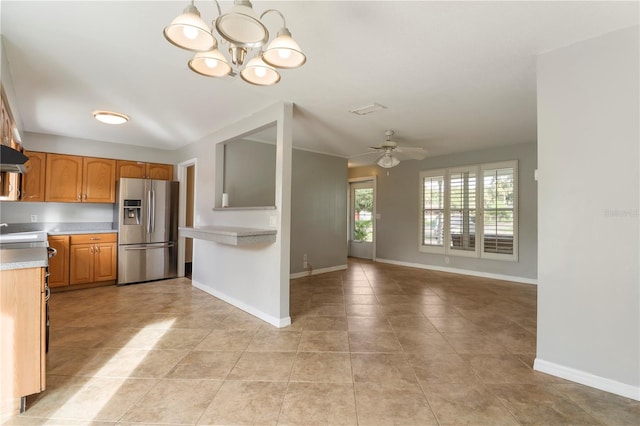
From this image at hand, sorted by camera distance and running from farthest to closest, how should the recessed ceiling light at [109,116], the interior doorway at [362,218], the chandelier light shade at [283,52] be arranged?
the interior doorway at [362,218] < the recessed ceiling light at [109,116] < the chandelier light shade at [283,52]

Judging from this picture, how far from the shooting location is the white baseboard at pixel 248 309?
10.1ft

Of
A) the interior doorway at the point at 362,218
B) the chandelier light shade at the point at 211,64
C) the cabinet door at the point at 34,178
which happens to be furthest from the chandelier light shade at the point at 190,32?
the interior doorway at the point at 362,218

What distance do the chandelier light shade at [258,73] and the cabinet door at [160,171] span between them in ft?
14.8

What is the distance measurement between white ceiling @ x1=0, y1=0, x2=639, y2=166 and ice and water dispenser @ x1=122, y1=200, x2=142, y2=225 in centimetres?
127

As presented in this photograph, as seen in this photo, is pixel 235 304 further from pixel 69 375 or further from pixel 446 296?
pixel 446 296

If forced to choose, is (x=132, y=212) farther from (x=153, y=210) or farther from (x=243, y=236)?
(x=243, y=236)

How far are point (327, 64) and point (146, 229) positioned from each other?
420cm

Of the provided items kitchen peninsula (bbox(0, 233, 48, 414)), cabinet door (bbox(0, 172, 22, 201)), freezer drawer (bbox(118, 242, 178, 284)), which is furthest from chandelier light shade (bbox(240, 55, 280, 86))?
freezer drawer (bbox(118, 242, 178, 284))

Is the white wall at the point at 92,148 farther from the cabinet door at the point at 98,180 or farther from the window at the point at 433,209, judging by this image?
the window at the point at 433,209

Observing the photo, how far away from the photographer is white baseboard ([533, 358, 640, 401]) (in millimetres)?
1871

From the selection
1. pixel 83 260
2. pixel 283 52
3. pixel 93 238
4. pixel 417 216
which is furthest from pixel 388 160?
pixel 83 260

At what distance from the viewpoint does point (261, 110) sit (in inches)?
134

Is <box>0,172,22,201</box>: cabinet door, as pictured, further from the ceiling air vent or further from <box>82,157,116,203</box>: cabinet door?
the ceiling air vent

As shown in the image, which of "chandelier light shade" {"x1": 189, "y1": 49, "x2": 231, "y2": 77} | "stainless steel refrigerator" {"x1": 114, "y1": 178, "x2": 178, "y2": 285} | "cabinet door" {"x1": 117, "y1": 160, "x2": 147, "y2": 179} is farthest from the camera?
"cabinet door" {"x1": 117, "y1": 160, "x2": 147, "y2": 179}
